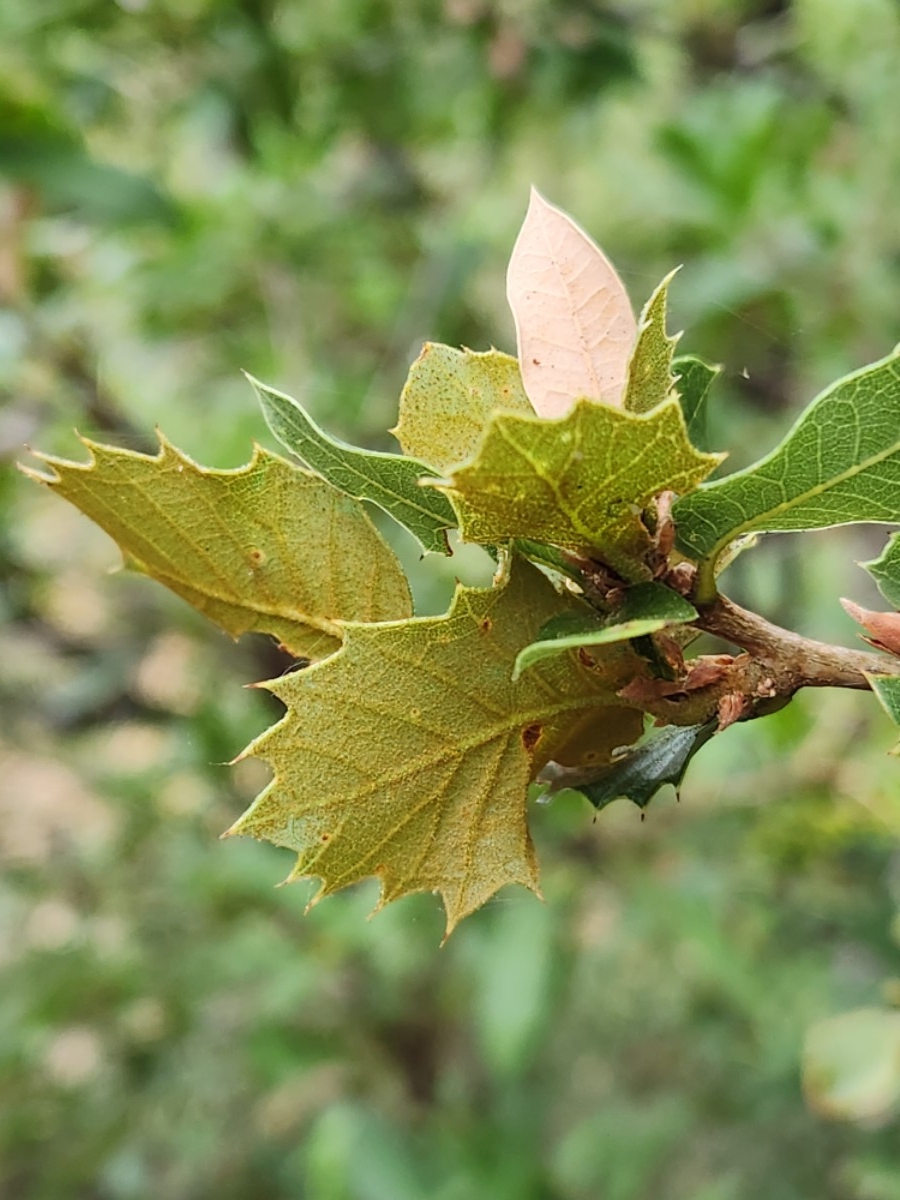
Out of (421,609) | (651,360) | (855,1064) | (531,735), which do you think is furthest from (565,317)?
(421,609)

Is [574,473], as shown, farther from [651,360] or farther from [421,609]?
[421,609]

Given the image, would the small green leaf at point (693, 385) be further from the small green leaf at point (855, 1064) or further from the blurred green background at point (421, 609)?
the blurred green background at point (421, 609)

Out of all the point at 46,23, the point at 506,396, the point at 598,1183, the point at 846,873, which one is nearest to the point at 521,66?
the point at 46,23

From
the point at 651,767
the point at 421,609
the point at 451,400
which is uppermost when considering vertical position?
the point at 451,400

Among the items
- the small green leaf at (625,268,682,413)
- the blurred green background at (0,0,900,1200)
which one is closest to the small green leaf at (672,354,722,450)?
the small green leaf at (625,268,682,413)

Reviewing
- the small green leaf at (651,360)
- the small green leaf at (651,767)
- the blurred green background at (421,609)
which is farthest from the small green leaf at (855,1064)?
the small green leaf at (651,360)

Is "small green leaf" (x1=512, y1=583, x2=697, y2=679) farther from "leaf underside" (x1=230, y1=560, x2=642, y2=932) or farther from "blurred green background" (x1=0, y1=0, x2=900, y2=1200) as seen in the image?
"blurred green background" (x1=0, y1=0, x2=900, y2=1200)

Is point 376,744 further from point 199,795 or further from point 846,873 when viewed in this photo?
point 199,795
